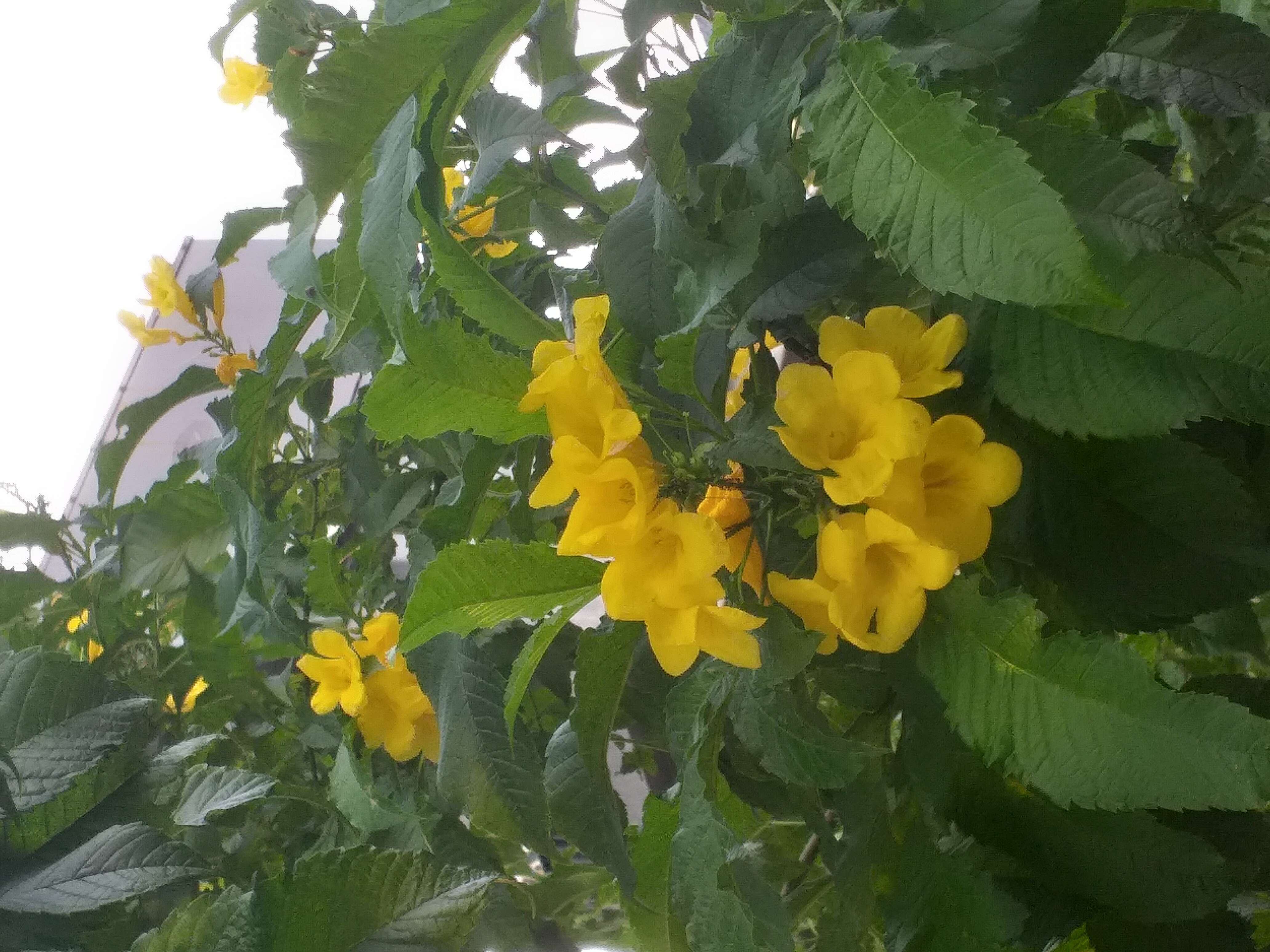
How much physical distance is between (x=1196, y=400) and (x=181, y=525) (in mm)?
653

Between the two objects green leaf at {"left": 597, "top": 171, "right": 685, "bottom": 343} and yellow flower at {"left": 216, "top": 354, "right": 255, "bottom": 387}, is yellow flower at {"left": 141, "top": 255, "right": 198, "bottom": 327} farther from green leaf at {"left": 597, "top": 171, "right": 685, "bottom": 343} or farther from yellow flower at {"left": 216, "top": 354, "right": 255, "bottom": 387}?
green leaf at {"left": 597, "top": 171, "right": 685, "bottom": 343}

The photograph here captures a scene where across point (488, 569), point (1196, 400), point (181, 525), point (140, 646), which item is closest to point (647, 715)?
point (488, 569)

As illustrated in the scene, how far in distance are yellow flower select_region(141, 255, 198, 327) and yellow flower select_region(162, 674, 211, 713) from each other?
0.38m

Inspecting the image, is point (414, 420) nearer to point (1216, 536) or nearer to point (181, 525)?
point (1216, 536)

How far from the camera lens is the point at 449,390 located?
0.96 feet

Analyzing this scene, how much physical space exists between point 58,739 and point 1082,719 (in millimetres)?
513

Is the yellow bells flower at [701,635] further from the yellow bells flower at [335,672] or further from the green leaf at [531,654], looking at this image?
the yellow bells flower at [335,672]

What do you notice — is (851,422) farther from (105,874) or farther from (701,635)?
(105,874)

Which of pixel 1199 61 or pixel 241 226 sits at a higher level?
pixel 241 226

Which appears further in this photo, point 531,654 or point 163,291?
point 163,291

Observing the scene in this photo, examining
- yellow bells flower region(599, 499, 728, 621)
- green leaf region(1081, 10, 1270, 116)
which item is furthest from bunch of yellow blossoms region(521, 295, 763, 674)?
green leaf region(1081, 10, 1270, 116)

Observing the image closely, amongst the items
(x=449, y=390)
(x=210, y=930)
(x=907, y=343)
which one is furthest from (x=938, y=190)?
(x=210, y=930)

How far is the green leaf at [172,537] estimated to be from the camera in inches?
25.6

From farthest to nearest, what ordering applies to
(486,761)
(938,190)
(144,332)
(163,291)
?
(144,332) < (163,291) < (486,761) < (938,190)
